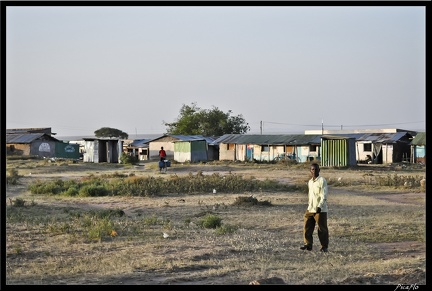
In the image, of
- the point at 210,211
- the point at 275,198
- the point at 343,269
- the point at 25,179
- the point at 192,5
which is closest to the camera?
the point at 192,5

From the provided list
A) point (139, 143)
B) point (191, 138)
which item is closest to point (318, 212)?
point (191, 138)

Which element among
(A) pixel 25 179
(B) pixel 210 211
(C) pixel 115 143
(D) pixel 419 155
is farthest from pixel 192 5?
(D) pixel 419 155

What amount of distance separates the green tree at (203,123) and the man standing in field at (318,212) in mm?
19023

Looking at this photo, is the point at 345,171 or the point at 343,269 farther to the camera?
the point at 345,171

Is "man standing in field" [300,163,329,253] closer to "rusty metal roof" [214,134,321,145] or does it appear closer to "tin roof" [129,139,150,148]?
"rusty metal roof" [214,134,321,145]

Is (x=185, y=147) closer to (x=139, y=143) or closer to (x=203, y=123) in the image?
(x=203, y=123)

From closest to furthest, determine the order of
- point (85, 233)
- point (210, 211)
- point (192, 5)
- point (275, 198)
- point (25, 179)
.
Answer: point (192, 5), point (85, 233), point (210, 211), point (275, 198), point (25, 179)

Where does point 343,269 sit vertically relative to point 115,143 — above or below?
below

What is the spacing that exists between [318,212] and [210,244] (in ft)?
6.45

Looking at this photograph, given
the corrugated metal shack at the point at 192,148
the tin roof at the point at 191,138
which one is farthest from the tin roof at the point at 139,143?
the tin roof at the point at 191,138

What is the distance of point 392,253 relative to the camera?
29.6 feet

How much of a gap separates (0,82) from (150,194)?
12.6m

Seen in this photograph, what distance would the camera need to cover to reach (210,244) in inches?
384

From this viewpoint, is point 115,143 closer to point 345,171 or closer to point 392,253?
point 345,171
